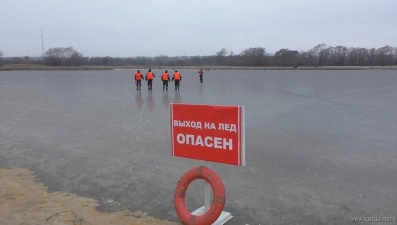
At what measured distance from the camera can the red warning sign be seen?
382cm

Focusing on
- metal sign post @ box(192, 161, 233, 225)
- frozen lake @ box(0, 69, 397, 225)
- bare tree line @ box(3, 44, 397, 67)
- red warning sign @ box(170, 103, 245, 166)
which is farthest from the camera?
bare tree line @ box(3, 44, 397, 67)

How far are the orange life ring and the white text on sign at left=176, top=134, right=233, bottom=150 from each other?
0.33 metres

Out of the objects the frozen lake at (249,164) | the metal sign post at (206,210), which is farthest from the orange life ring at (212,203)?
the frozen lake at (249,164)

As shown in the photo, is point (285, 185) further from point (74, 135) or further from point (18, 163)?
point (74, 135)

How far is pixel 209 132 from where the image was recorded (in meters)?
3.98

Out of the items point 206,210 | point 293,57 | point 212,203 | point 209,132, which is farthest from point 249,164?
point 293,57

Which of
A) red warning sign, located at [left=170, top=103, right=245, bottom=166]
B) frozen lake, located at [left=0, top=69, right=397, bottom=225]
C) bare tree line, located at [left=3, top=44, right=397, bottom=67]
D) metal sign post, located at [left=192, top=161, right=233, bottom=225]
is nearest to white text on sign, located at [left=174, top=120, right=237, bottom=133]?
red warning sign, located at [left=170, top=103, right=245, bottom=166]

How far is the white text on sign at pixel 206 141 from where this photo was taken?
389 cm

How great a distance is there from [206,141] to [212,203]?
27.8 inches

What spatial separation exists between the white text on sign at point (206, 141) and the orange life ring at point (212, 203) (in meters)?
0.33

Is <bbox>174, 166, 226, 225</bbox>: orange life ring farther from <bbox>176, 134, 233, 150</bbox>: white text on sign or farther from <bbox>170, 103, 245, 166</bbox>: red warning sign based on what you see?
<bbox>176, 134, 233, 150</bbox>: white text on sign

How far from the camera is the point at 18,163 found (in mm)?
6453


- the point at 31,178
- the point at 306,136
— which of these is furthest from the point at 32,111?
the point at 306,136

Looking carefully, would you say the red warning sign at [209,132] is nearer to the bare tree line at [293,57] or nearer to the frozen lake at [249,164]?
the frozen lake at [249,164]
